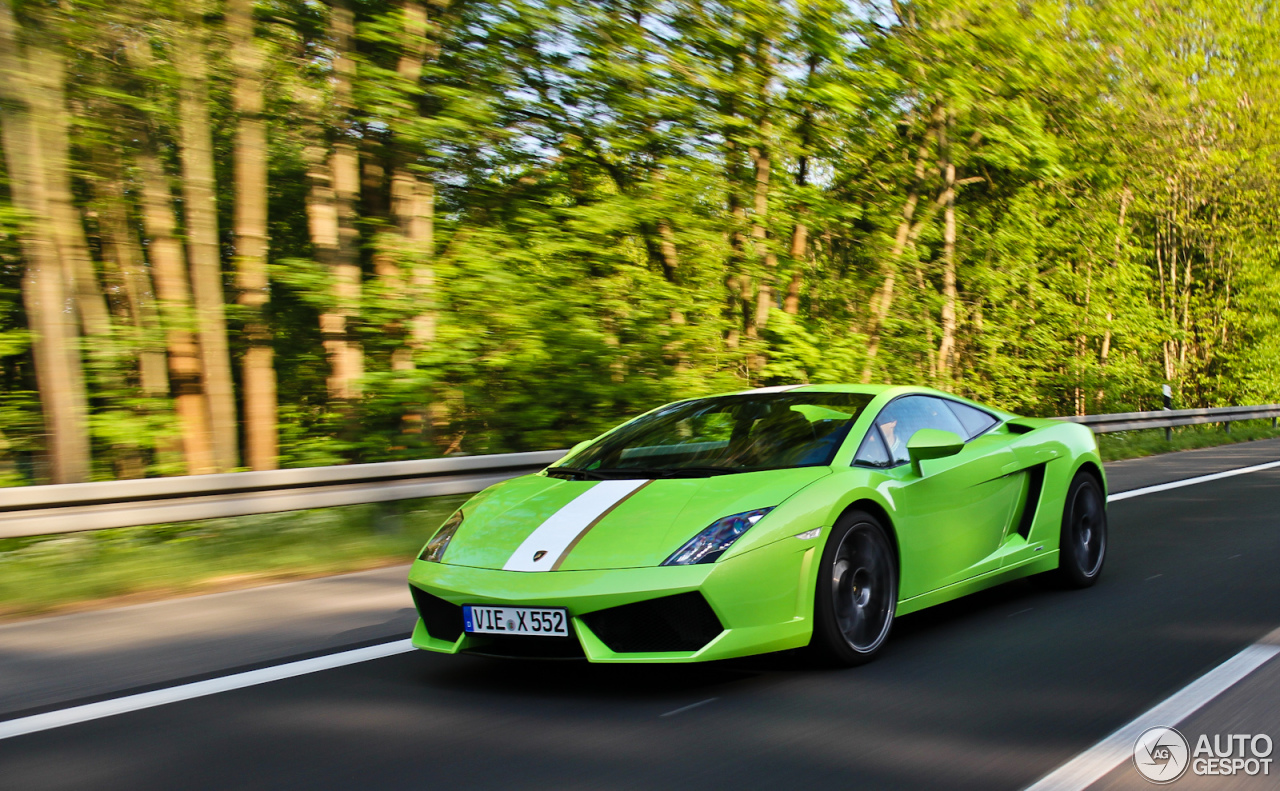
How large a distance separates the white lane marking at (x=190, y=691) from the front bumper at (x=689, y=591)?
73 centimetres

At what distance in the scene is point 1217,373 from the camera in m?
31.1

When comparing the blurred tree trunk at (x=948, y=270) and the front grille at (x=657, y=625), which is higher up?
the blurred tree trunk at (x=948, y=270)

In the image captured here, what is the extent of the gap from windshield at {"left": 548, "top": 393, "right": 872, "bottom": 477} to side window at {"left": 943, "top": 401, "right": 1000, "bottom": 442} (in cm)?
75

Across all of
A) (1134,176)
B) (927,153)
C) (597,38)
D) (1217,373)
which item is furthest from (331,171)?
(1217,373)

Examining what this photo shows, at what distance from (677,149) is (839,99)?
2.23m

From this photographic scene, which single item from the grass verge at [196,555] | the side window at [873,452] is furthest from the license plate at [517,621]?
the grass verge at [196,555]

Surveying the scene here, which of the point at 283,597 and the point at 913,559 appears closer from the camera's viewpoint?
the point at 913,559

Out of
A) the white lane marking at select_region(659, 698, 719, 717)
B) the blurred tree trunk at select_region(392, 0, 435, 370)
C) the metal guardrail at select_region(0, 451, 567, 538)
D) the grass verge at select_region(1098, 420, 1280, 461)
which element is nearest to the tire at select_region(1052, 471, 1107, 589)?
the white lane marking at select_region(659, 698, 719, 717)

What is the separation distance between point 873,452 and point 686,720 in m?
1.63

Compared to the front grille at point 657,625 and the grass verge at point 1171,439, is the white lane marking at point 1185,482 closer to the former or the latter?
the grass verge at point 1171,439

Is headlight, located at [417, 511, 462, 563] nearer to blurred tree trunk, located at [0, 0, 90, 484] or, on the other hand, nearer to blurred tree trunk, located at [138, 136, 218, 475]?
blurred tree trunk, located at [0, 0, 90, 484]

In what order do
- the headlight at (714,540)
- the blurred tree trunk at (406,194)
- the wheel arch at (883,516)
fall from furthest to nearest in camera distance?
the blurred tree trunk at (406,194)
the wheel arch at (883,516)
the headlight at (714,540)

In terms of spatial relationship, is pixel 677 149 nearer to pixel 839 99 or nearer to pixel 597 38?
pixel 597 38

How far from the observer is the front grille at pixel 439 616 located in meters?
4.07
